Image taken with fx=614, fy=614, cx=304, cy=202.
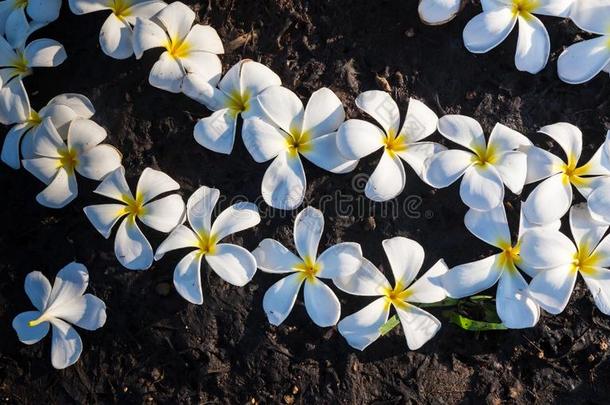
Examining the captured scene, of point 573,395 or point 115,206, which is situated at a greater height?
point 115,206

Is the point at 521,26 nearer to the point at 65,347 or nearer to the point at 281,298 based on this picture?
the point at 281,298

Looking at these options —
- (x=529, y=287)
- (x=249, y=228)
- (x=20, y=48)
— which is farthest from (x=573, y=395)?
(x=20, y=48)

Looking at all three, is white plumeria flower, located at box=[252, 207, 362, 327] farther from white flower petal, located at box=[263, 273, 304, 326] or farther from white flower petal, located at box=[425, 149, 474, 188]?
white flower petal, located at box=[425, 149, 474, 188]

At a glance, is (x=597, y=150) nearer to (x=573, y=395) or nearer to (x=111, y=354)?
(x=573, y=395)

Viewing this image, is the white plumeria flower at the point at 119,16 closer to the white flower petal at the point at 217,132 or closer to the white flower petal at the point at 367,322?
the white flower petal at the point at 217,132

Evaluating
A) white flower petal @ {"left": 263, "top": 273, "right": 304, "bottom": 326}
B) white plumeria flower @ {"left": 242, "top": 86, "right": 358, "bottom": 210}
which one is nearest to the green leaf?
white flower petal @ {"left": 263, "top": 273, "right": 304, "bottom": 326}

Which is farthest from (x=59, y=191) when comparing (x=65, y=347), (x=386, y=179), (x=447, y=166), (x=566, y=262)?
(x=566, y=262)
